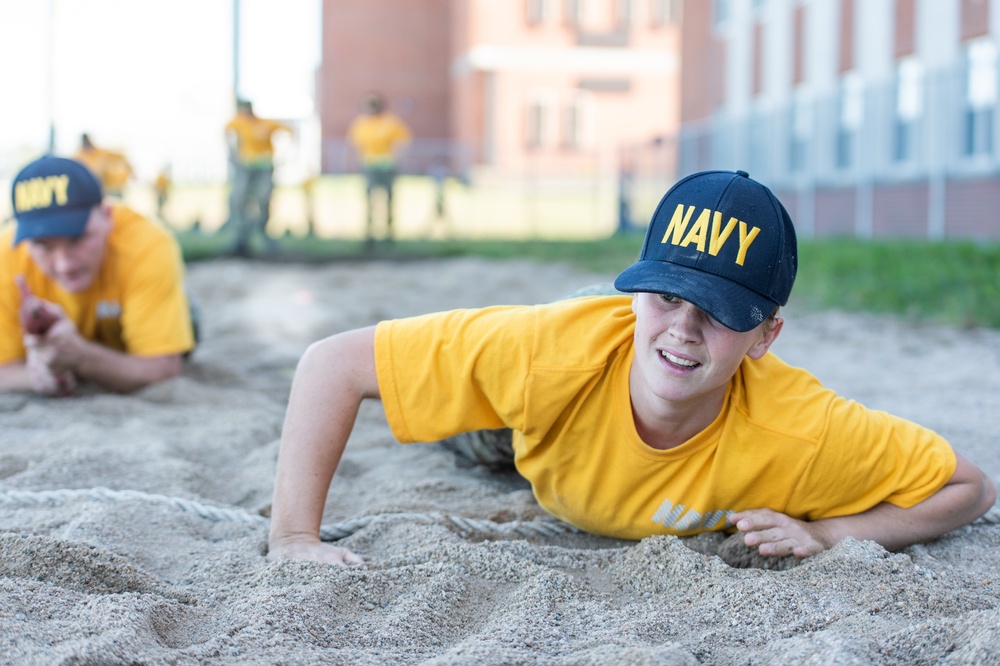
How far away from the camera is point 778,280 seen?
230 centimetres

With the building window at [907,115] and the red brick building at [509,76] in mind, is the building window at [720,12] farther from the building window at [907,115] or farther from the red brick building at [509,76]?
the red brick building at [509,76]

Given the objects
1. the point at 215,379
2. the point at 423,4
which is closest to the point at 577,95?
the point at 423,4

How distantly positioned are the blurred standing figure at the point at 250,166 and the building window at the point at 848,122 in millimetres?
7083

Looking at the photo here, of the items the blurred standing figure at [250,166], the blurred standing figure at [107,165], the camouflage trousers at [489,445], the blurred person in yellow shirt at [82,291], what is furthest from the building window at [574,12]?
the camouflage trousers at [489,445]

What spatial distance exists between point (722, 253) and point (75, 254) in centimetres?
280

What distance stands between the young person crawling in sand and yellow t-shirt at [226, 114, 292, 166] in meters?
10.7

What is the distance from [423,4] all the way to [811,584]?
34.2 meters

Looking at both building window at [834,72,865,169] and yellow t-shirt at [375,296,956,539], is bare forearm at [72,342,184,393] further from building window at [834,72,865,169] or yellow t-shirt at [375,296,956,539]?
building window at [834,72,865,169]

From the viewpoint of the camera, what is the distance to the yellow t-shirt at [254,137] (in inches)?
501

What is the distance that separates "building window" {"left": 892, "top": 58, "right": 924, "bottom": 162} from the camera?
39.4 ft

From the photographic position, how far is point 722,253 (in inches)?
88.1

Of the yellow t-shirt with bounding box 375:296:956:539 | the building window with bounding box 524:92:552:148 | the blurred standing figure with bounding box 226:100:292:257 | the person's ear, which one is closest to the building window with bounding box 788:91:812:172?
the blurred standing figure with bounding box 226:100:292:257

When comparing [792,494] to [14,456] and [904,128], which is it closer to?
[14,456]

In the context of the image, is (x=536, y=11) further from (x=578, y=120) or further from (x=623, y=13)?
(x=578, y=120)
